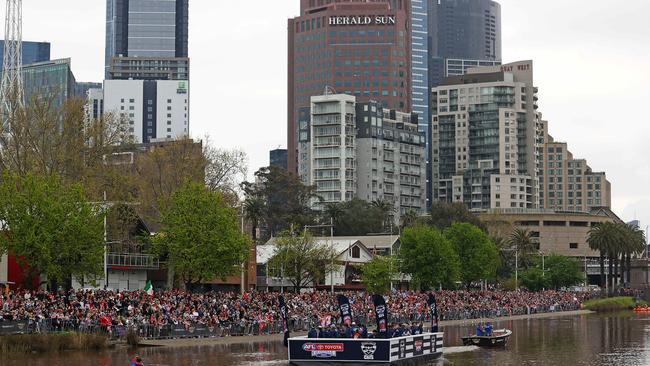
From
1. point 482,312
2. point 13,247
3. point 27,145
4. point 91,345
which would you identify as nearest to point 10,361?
point 91,345

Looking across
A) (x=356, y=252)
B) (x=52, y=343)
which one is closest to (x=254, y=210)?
(x=356, y=252)

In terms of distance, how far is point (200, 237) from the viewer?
8875 cm

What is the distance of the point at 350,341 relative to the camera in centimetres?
5425

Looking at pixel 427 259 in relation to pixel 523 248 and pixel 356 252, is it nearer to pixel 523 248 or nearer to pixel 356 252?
pixel 356 252

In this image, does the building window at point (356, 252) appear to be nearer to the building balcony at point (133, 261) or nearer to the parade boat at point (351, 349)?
the building balcony at point (133, 261)

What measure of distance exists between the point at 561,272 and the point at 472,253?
1598 inches

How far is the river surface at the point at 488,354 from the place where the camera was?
58750 millimetres

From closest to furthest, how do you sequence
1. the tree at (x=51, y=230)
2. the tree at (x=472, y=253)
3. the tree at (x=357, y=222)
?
the tree at (x=51, y=230) < the tree at (x=472, y=253) < the tree at (x=357, y=222)

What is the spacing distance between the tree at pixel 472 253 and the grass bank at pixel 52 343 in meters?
80.1

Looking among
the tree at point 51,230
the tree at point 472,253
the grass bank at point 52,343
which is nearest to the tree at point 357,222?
the tree at point 472,253

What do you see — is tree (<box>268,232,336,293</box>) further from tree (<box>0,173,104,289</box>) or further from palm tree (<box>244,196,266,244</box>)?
palm tree (<box>244,196,266,244</box>)

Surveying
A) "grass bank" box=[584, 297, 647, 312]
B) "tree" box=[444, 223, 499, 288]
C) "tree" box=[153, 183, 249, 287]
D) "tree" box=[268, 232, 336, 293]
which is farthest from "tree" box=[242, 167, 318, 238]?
"tree" box=[153, 183, 249, 287]

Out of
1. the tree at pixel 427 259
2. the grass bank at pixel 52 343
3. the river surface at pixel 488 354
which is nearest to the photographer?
the river surface at pixel 488 354

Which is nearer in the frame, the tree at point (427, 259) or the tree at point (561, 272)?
the tree at point (427, 259)
